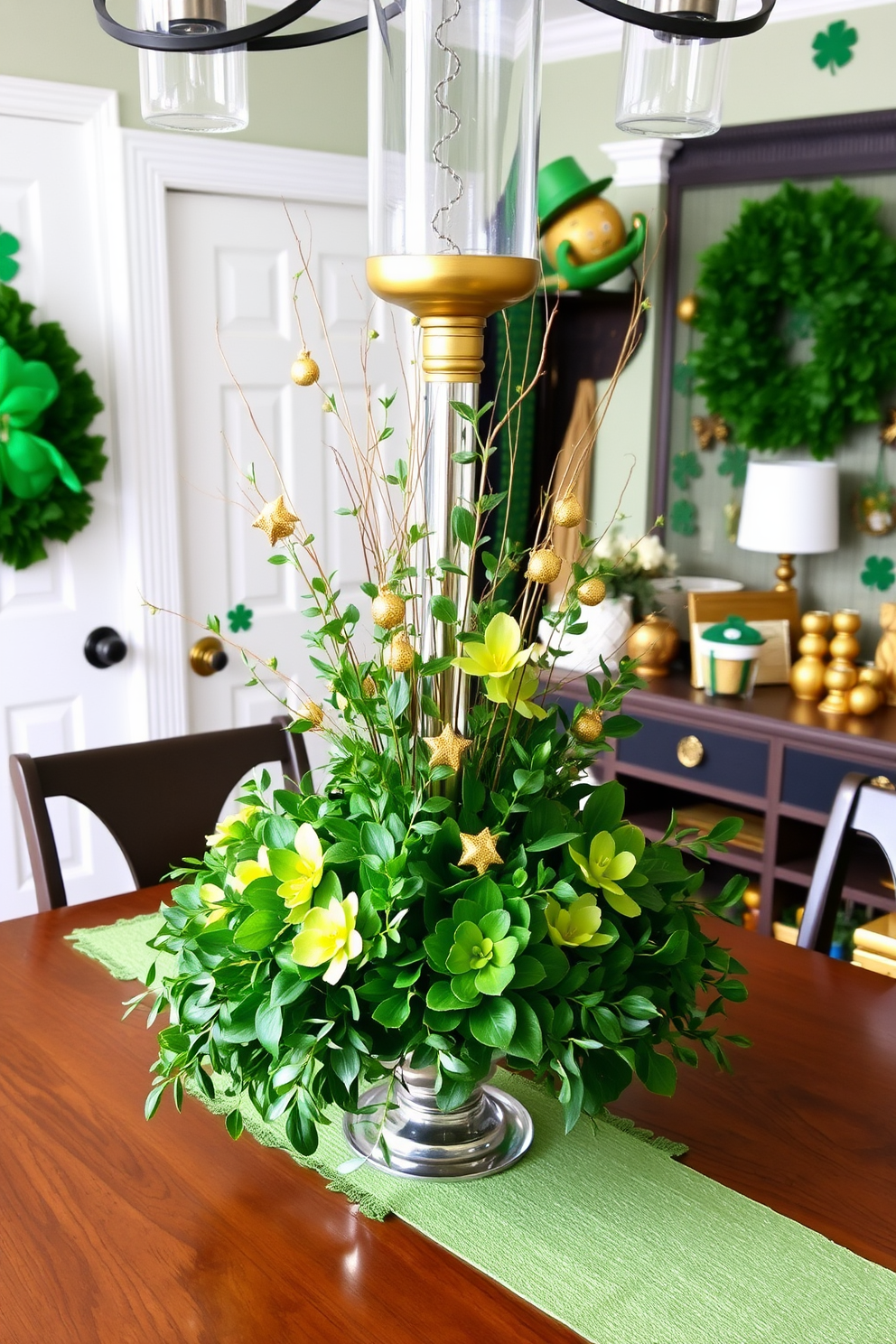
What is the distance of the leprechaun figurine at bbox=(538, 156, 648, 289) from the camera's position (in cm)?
304

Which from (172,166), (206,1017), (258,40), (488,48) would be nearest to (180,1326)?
(206,1017)

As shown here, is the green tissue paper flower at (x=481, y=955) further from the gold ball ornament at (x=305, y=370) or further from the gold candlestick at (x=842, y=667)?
the gold candlestick at (x=842, y=667)

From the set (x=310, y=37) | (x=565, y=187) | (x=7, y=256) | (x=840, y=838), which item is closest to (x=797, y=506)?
(x=565, y=187)

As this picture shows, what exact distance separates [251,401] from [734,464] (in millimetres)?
1192

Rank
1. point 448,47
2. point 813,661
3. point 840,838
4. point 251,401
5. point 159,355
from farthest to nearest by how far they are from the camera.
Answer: point 251,401 → point 159,355 → point 813,661 → point 840,838 → point 448,47

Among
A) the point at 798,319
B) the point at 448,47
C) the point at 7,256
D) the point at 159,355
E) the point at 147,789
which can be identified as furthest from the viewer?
the point at 798,319

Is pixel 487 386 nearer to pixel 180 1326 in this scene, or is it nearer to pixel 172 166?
pixel 172 166

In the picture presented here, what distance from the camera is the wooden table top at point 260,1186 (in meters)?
0.87

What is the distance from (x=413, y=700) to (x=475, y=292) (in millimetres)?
312

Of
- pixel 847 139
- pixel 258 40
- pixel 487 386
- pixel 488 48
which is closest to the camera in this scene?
pixel 488 48

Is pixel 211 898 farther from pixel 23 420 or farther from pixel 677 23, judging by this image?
pixel 23 420

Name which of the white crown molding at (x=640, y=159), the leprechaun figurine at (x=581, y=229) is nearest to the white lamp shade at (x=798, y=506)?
the leprechaun figurine at (x=581, y=229)

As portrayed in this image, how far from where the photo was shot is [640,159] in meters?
3.07

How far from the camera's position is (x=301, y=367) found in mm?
926
